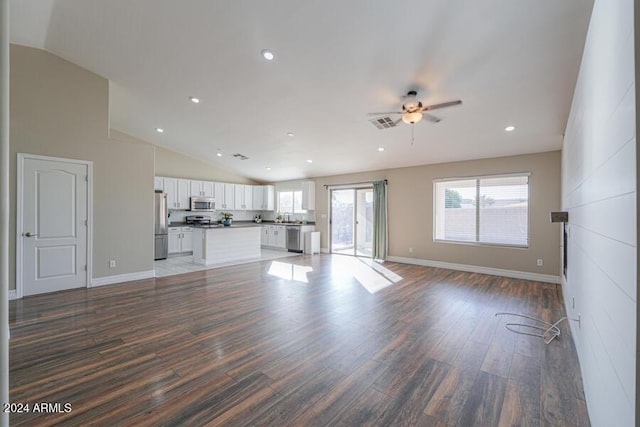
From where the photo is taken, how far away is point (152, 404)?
1860 millimetres

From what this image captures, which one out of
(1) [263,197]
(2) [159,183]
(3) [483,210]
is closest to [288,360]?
(3) [483,210]

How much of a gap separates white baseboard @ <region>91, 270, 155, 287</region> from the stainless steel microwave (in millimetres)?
3434

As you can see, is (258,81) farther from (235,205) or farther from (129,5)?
(235,205)

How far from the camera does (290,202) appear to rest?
10031 millimetres

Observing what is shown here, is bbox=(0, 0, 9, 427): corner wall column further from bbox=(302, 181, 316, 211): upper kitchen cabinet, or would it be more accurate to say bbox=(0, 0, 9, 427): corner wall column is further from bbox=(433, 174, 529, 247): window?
bbox=(302, 181, 316, 211): upper kitchen cabinet

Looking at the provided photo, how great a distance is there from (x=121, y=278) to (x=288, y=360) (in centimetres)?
413

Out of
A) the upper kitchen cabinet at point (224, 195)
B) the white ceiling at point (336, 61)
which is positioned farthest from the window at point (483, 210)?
the upper kitchen cabinet at point (224, 195)

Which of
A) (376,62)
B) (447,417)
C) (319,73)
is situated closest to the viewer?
(447,417)

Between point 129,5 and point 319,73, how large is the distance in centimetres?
223

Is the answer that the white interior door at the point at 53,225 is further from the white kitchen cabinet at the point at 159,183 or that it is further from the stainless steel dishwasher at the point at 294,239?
the stainless steel dishwasher at the point at 294,239

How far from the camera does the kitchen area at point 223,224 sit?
6.76 meters

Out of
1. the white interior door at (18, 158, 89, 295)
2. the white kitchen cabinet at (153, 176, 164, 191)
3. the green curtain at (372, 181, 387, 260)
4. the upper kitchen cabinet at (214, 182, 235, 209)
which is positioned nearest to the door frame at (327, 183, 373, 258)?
the green curtain at (372, 181, 387, 260)

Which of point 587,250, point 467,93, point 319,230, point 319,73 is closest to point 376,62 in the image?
point 319,73

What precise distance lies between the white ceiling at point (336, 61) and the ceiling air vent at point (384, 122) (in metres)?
0.19
